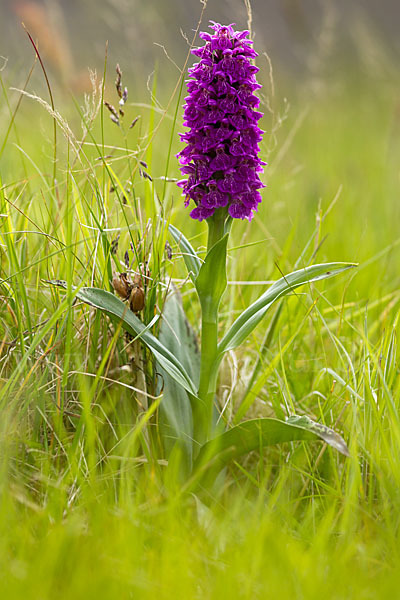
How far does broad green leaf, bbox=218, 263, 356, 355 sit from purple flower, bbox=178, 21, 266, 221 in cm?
28

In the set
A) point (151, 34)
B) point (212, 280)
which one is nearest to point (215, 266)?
point (212, 280)

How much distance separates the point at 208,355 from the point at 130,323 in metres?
0.28

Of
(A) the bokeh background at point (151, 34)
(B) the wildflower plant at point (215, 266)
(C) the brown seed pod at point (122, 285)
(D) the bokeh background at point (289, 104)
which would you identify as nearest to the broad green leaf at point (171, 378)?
(B) the wildflower plant at point (215, 266)

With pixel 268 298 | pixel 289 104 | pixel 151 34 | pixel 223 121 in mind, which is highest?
pixel 151 34

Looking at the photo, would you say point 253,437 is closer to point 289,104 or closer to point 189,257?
point 189,257

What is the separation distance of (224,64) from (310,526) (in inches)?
52.4

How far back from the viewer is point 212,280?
188 cm

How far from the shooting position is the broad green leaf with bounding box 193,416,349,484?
67.6 inches

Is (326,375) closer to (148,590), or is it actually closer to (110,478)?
(110,478)

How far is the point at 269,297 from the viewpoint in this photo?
1.90 metres

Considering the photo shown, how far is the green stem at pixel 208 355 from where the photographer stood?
1.95 meters

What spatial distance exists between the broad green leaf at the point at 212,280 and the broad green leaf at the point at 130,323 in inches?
7.4

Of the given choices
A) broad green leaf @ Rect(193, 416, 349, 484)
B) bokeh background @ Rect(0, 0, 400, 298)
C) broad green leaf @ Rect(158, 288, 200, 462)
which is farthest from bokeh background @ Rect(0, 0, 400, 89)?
broad green leaf @ Rect(193, 416, 349, 484)

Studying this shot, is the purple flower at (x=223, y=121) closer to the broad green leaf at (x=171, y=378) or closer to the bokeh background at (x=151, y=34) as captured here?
the bokeh background at (x=151, y=34)
